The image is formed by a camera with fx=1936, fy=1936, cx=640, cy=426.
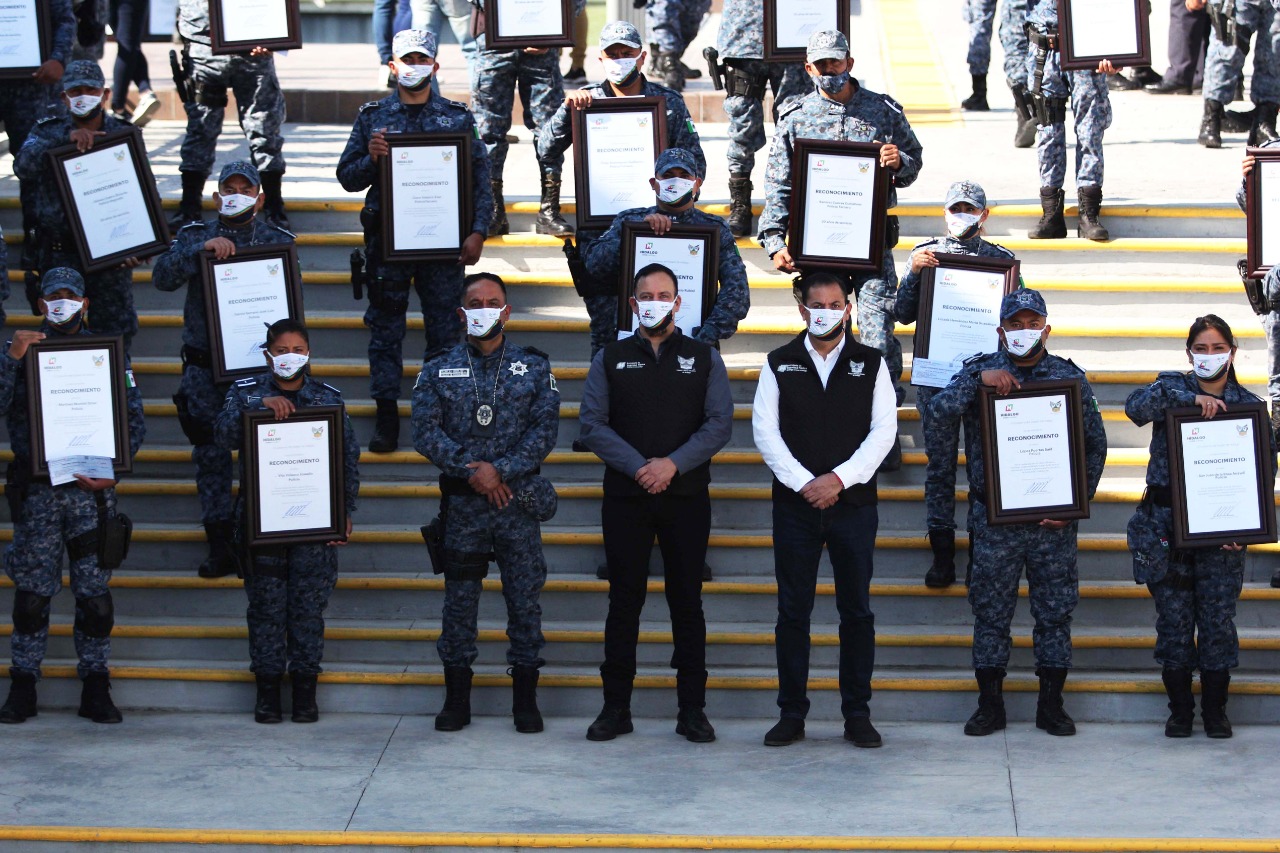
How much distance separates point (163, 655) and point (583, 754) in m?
2.31

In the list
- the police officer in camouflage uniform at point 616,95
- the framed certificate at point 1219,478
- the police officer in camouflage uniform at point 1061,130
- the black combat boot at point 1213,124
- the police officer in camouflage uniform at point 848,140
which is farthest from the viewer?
the black combat boot at point 1213,124

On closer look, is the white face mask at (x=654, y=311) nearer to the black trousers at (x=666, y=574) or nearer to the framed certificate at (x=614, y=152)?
the black trousers at (x=666, y=574)

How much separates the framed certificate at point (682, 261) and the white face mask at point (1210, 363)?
2.32 meters

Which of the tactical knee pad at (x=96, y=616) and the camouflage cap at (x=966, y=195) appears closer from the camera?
the tactical knee pad at (x=96, y=616)

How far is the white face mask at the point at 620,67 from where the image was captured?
33.9ft

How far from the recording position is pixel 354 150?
10.3 meters

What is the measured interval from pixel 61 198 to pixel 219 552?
2.08 m

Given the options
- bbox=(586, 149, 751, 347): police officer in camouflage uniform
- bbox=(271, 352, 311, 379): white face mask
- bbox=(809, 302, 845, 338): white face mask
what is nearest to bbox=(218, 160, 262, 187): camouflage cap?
bbox=(271, 352, 311, 379): white face mask

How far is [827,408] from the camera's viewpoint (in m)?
8.52

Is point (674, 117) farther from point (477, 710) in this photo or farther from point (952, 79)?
point (952, 79)

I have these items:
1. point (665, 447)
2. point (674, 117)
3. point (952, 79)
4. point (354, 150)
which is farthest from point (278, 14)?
point (952, 79)

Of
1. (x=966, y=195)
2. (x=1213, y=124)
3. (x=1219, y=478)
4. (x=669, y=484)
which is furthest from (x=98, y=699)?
(x=1213, y=124)

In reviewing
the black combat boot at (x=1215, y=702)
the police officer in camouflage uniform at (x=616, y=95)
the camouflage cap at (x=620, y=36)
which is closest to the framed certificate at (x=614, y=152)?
the police officer in camouflage uniform at (x=616, y=95)
